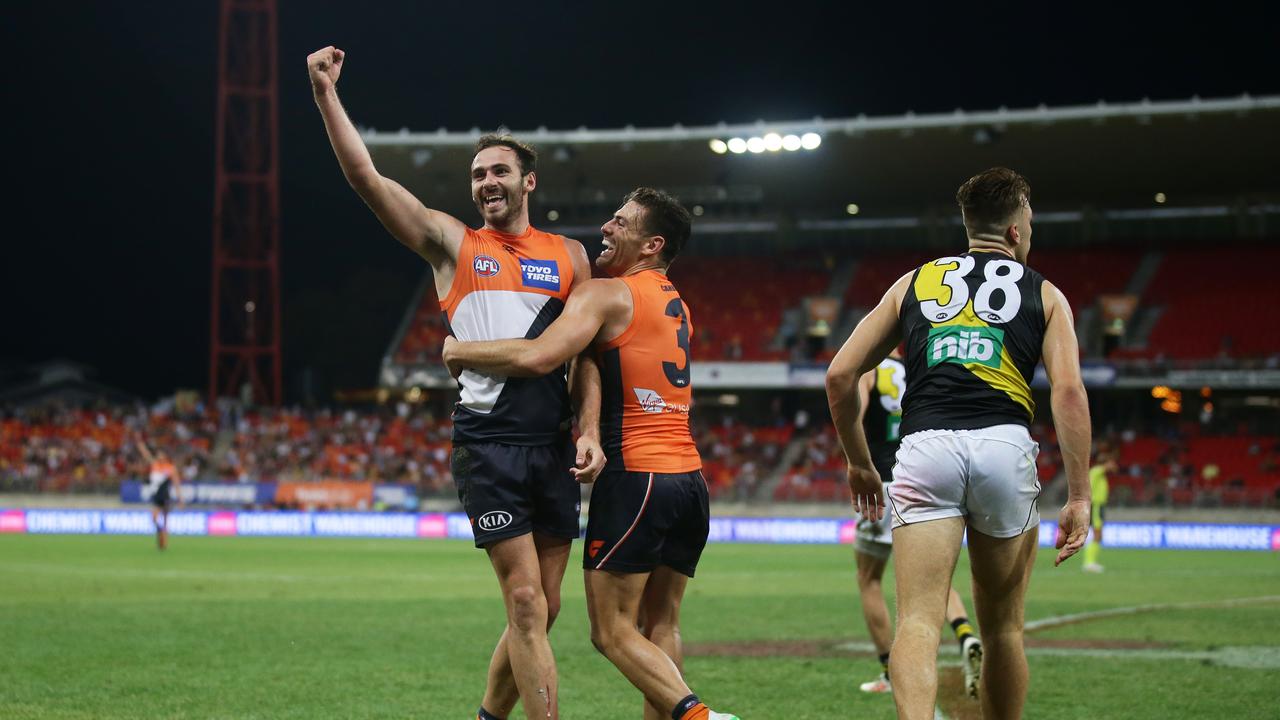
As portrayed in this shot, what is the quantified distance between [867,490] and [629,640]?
1289mm

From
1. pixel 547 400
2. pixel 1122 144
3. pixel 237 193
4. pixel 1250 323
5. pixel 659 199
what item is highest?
pixel 237 193

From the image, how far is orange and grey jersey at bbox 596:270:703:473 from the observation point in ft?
19.2

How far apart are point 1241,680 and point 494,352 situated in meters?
6.32

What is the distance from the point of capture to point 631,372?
5902mm

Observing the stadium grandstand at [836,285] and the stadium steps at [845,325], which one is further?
the stadium steps at [845,325]

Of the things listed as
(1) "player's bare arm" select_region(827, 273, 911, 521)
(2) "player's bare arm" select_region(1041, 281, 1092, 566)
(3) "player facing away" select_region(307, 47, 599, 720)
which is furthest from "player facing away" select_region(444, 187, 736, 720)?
(2) "player's bare arm" select_region(1041, 281, 1092, 566)

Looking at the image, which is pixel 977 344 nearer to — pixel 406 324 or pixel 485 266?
pixel 485 266

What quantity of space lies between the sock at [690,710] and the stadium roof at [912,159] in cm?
3556

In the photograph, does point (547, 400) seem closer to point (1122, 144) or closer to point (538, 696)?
point (538, 696)

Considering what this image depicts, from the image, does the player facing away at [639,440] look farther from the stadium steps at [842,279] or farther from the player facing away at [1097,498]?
the stadium steps at [842,279]

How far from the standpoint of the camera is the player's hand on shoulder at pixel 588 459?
557 centimetres

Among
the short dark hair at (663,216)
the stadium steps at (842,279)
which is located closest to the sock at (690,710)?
the short dark hair at (663,216)

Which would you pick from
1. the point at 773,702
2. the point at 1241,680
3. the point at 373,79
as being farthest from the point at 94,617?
the point at 373,79

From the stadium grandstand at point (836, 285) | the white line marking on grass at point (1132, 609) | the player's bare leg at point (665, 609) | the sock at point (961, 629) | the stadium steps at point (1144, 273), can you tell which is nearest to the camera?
the player's bare leg at point (665, 609)
